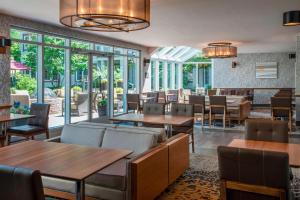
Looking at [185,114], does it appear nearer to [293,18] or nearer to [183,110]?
[183,110]

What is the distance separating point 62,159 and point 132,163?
613 mm

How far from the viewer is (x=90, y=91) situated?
29.8ft

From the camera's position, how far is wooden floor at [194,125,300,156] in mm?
5945

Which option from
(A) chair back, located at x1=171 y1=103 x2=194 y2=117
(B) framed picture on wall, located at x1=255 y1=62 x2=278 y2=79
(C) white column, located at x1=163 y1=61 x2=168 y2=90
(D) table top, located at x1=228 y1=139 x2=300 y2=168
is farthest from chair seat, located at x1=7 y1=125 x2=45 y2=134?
(B) framed picture on wall, located at x1=255 y1=62 x2=278 y2=79

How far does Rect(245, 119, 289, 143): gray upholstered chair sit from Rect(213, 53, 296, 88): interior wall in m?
12.4

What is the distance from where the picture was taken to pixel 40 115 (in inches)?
230

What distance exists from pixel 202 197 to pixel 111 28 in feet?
7.22

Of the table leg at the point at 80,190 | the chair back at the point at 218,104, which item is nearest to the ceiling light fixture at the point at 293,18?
the chair back at the point at 218,104

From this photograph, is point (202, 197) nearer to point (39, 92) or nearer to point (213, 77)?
point (39, 92)

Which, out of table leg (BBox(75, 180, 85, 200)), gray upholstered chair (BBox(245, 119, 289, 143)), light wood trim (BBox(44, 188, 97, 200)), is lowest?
light wood trim (BBox(44, 188, 97, 200))

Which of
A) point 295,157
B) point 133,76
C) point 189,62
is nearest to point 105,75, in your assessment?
point 133,76

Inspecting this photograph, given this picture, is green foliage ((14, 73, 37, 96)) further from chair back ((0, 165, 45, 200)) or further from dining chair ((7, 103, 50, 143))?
chair back ((0, 165, 45, 200))

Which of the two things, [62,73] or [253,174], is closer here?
[253,174]

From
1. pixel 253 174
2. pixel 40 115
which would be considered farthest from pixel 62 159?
pixel 40 115
